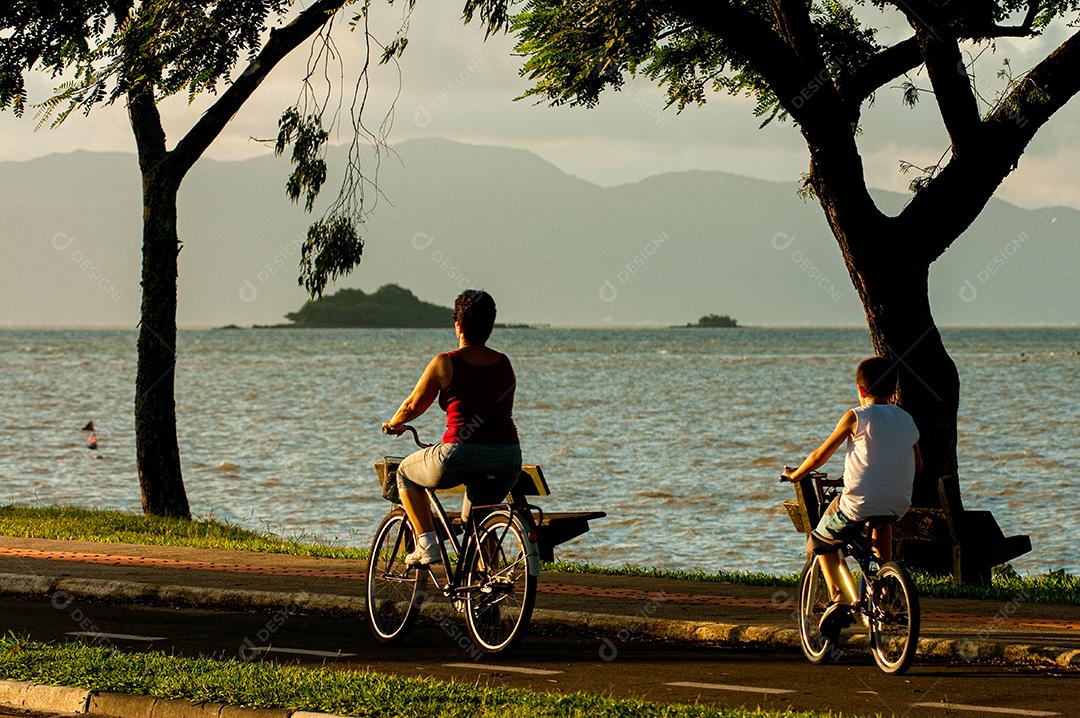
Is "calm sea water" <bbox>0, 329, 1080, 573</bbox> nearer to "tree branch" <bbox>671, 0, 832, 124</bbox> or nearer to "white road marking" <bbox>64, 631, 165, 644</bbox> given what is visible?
"tree branch" <bbox>671, 0, 832, 124</bbox>

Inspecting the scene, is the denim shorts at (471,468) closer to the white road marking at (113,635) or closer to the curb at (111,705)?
the white road marking at (113,635)

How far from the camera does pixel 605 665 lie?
31.6 ft

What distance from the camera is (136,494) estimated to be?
111ft

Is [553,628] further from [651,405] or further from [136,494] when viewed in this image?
[651,405]

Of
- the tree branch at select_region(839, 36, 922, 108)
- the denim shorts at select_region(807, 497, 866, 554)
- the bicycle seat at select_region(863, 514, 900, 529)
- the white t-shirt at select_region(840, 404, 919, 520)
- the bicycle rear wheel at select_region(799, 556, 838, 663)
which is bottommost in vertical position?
the bicycle rear wheel at select_region(799, 556, 838, 663)

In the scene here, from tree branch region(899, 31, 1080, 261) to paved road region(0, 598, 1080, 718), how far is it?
603 centimetres

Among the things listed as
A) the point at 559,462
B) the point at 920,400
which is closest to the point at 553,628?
the point at 920,400

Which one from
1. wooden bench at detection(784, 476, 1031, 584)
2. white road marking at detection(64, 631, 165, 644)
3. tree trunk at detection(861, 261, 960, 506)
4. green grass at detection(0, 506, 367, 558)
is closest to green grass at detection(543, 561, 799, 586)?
wooden bench at detection(784, 476, 1031, 584)

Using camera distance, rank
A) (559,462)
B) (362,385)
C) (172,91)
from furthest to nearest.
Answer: (362,385) < (559,462) < (172,91)

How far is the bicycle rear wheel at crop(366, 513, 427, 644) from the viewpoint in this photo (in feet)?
34.2

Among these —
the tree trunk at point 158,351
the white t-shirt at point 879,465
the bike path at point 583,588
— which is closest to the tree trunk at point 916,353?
the bike path at point 583,588

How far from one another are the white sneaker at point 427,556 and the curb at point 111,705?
2.27m

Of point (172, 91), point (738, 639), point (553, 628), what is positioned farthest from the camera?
point (172, 91)

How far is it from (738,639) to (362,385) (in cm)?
8739
